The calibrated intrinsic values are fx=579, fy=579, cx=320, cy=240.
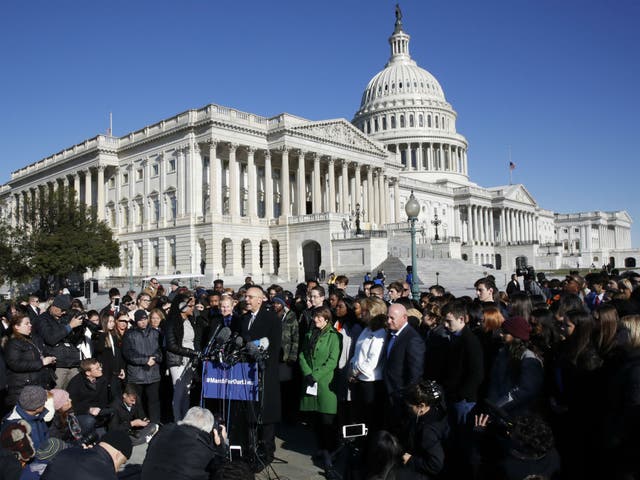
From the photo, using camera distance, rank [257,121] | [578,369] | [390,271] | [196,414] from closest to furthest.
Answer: [196,414] → [578,369] → [390,271] → [257,121]

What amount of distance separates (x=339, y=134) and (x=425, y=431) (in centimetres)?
6105

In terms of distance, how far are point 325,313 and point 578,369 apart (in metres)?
3.56

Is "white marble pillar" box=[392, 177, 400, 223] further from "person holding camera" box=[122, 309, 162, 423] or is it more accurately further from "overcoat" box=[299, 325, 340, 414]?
"overcoat" box=[299, 325, 340, 414]

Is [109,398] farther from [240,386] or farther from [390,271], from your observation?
[390,271]

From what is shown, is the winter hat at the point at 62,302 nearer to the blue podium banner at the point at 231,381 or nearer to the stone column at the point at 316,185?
the blue podium banner at the point at 231,381

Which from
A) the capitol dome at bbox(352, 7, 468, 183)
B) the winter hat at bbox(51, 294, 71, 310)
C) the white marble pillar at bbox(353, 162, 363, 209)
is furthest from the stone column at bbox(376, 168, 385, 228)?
the winter hat at bbox(51, 294, 71, 310)

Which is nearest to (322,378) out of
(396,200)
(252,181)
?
(252,181)

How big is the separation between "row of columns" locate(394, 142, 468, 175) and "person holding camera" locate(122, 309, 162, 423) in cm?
10139

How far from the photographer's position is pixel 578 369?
5934 millimetres

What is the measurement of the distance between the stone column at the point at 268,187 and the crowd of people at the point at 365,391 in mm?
49178

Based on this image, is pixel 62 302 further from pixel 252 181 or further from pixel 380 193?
pixel 380 193

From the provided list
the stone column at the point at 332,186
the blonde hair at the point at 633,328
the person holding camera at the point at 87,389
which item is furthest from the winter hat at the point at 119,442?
the stone column at the point at 332,186

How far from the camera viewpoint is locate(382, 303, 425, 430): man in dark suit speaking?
7.25 metres

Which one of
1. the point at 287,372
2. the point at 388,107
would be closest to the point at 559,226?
the point at 388,107
